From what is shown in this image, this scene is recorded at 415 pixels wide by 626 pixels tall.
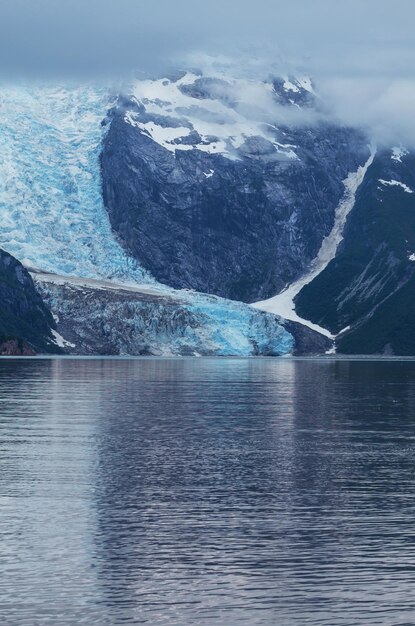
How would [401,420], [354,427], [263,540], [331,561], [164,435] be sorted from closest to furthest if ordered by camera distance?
[331,561], [263,540], [164,435], [354,427], [401,420]

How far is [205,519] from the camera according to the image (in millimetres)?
43781

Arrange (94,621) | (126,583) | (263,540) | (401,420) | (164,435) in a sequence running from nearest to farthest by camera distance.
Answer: (94,621), (126,583), (263,540), (164,435), (401,420)

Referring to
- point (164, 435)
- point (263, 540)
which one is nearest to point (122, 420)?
point (164, 435)

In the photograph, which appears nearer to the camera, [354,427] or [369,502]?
[369,502]

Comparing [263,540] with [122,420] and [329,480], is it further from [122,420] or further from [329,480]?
[122,420]

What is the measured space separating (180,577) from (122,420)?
4564cm

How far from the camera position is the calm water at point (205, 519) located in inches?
1315

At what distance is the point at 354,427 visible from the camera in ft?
257

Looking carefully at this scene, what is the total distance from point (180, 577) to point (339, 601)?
5082 millimetres

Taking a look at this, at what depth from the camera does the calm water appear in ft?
110

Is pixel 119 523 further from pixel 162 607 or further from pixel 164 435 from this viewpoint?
pixel 164 435

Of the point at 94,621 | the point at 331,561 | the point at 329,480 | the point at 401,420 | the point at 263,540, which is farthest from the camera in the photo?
the point at 401,420

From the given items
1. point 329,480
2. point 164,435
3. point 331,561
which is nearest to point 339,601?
point 331,561

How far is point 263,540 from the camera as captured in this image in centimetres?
4056
